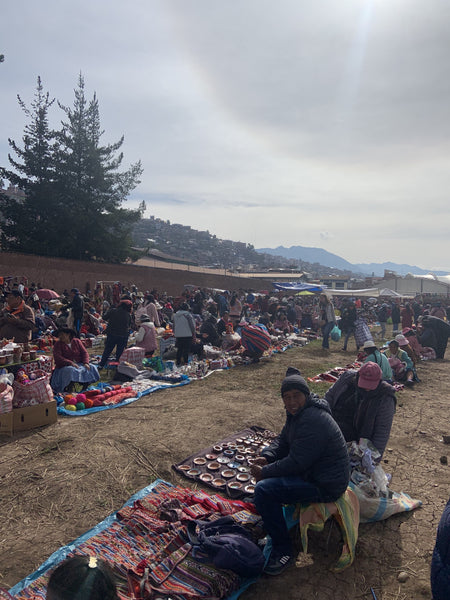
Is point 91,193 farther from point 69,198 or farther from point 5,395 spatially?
point 5,395

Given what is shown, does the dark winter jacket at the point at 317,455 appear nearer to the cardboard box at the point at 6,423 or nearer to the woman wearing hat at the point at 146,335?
the cardboard box at the point at 6,423

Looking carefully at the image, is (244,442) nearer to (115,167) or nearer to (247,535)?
(247,535)

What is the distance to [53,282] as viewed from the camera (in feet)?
68.3

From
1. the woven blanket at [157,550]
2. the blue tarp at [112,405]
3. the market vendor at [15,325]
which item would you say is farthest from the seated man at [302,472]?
the market vendor at [15,325]

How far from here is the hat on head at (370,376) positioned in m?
4.02

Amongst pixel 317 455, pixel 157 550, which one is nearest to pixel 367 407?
pixel 317 455

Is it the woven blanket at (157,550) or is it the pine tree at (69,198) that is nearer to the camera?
the woven blanket at (157,550)

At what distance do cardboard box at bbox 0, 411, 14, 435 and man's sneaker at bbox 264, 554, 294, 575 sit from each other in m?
4.11

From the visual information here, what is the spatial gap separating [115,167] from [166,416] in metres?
24.3

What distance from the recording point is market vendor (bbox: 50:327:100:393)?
7.07m

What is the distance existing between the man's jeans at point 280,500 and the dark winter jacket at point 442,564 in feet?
3.55

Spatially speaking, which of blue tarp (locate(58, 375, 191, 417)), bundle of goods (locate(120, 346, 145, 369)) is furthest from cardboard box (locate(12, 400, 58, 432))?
bundle of goods (locate(120, 346, 145, 369))

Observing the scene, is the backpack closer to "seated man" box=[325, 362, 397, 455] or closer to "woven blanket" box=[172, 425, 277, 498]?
"woven blanket" box=[172, 425, 277, 498]

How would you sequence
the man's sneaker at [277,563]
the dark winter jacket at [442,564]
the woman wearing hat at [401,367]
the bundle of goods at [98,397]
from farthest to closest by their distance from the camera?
the woman wearing hat at [401,367], the bundle of goods at [98,397], the man's sneaker at [277,563], the dark winter jacket at [442,564]
